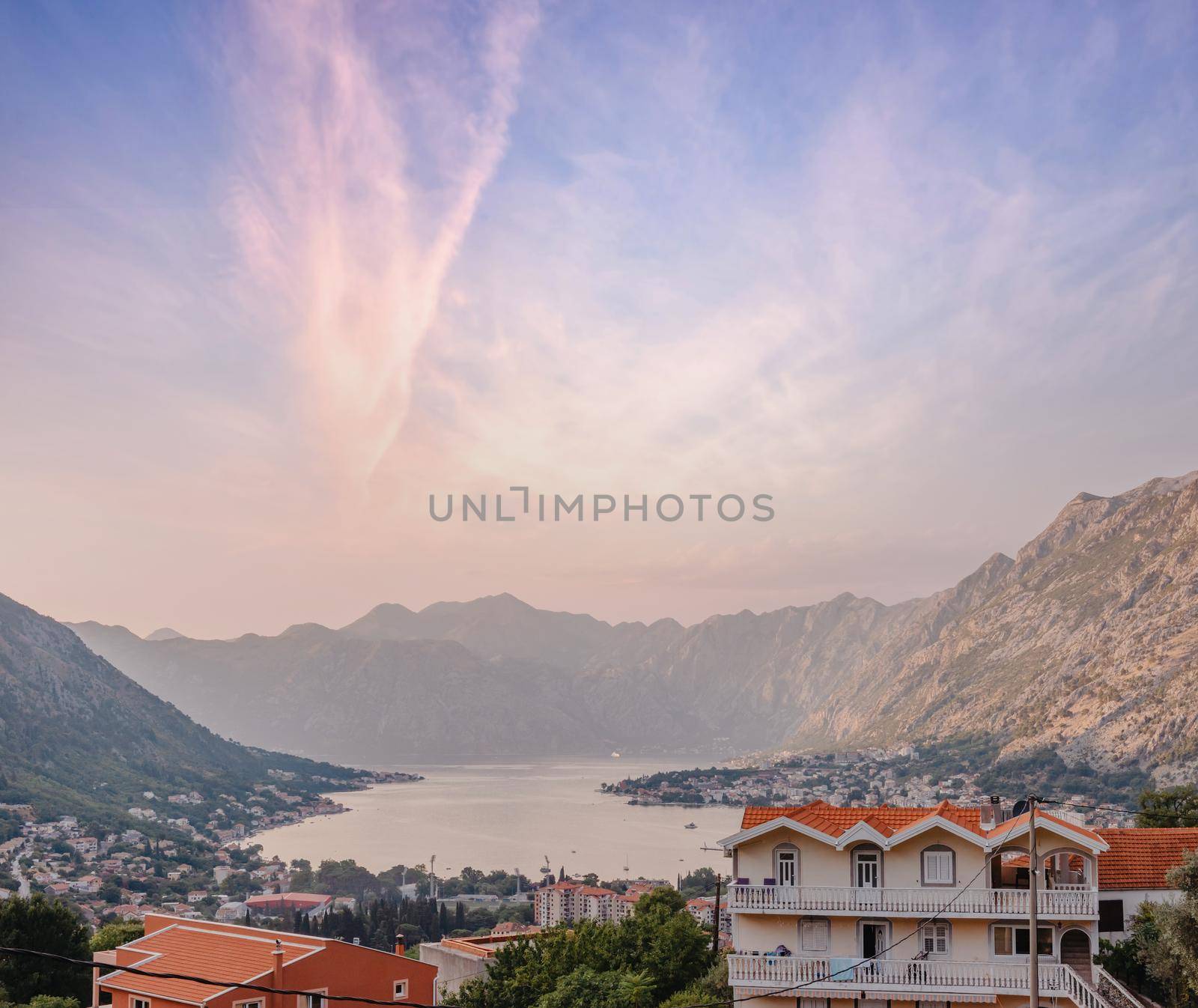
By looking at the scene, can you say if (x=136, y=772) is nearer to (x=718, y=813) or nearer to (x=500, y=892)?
(x=500, y=892)

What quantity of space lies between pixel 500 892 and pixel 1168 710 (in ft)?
235

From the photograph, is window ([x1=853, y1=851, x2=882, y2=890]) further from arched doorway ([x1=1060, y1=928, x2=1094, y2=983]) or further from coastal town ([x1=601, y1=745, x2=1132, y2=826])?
coastal town ([x1=601, y1=745, x2=1132, y2=826])

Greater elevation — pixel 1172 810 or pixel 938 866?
pixel 938 866

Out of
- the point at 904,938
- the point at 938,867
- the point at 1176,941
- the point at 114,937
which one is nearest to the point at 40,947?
the point at 114,937

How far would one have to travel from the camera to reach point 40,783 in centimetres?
14038

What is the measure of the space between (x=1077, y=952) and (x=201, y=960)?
1855 cm

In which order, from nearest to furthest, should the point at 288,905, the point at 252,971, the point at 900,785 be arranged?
the point at 252,971, the point at 288,905, the point at 900,785

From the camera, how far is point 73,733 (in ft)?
526

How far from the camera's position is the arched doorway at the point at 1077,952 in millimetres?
19594

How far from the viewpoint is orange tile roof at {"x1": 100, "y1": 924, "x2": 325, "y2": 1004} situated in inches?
929

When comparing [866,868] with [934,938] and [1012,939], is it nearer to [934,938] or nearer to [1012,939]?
[934,938]

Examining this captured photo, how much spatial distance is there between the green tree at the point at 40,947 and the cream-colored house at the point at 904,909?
91.3ft

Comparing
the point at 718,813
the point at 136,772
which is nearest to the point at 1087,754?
the point at 718,813

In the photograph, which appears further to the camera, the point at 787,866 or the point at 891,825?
the point at 891,825
